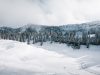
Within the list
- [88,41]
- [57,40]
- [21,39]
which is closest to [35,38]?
[21,39]

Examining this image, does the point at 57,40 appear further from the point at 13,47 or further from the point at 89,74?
the point at 89,74

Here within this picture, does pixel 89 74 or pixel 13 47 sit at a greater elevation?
pixel 13 47

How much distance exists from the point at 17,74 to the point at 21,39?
440ft

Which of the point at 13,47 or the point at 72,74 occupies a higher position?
the point at 13,47

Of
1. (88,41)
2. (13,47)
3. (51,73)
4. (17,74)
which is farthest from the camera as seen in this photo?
(88,41)

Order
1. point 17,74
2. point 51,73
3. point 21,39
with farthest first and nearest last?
point 21,39
point 51,73
point 17,74

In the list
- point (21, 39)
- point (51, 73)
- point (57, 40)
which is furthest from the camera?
point (21, 39)

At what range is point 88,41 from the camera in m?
136

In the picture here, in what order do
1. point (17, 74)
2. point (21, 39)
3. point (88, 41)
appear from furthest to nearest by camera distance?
point (21, 39) → point (88, 41) → point (17, 74)

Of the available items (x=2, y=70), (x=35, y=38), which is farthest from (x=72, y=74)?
(x=35, y=38)

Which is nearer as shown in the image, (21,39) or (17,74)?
(17,74)

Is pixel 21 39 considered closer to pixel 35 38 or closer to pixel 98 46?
pixel 35 38

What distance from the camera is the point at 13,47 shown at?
91188mm

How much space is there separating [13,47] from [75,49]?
173 feet
